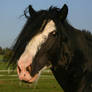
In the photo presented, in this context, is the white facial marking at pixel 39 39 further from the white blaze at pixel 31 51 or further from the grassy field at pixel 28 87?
the grassy field at pixel 28 87

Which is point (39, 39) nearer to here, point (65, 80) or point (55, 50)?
point (55, 50)

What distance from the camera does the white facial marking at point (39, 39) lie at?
359 cm

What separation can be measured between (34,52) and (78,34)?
39.7 inches

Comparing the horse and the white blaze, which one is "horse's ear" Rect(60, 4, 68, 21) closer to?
the horse

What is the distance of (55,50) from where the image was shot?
3.86 m

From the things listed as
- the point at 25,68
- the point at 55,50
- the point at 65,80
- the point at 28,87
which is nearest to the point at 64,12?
the point at 55,50

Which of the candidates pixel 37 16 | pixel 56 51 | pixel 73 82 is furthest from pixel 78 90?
pixel 37 16

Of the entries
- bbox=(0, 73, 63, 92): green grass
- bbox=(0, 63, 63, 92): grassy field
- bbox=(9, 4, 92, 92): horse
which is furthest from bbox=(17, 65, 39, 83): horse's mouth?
bbox=(0, 73, 63, 92): green grass

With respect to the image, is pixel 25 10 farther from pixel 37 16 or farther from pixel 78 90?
pixel 78 90

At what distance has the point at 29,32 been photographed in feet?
12.5

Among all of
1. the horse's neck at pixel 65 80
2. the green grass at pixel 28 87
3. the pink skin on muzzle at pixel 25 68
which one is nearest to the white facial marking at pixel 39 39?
the pink skin on muzzle at pixel 25 68

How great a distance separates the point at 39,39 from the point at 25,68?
19.4 inches

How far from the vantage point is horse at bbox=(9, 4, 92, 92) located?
3.57 meters

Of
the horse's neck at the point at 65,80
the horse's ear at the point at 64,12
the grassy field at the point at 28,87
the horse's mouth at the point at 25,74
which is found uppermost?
the horse's ear at the point at 64,12
